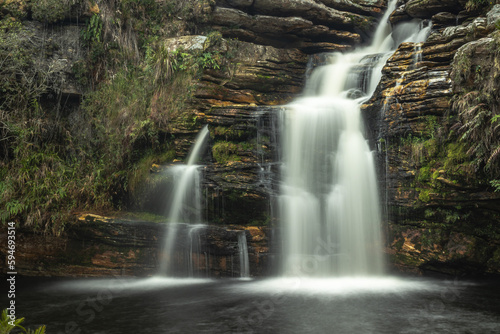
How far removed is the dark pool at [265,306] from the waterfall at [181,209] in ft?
1.76

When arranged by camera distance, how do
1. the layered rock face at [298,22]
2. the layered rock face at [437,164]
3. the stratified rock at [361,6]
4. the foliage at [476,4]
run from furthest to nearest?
the stratified rock at [361,6]
the layered rock face at [298,22]
the foliage at [476,4]
the layered rock face at [437,164]

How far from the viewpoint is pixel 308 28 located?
13883 millimetres

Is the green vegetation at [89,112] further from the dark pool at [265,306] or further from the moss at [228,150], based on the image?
the dark pool at [265,306]

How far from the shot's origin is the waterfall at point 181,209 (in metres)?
8.80

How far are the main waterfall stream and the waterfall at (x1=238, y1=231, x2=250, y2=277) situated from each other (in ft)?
0.08

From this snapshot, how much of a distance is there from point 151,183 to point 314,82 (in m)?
7.06

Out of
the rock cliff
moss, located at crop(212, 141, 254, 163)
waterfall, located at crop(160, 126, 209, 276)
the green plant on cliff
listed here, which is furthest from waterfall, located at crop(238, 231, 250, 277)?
the green plant on cliff

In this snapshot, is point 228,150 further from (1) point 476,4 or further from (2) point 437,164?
(1) point 476,4

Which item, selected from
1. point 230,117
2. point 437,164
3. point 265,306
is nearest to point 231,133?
point 230,117

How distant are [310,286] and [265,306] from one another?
5.35 feet

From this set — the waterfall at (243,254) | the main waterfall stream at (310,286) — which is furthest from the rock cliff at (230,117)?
the main waterfall stream at (310,286)

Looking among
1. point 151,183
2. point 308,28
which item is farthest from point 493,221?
point 308,28

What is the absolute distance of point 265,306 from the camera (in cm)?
639

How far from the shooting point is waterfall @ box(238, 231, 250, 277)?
28.2ft
